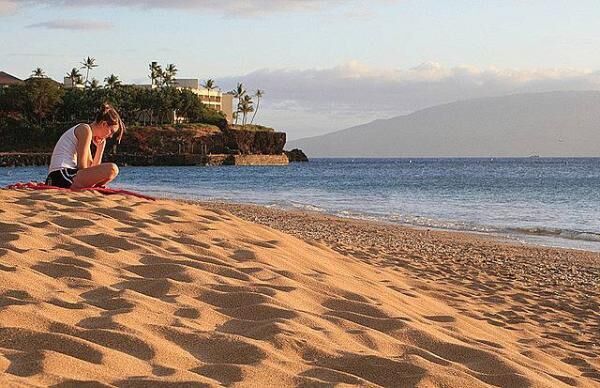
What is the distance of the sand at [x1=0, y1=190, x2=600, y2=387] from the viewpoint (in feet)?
10.8

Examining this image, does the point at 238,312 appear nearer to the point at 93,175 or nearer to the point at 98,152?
the point at 93,175

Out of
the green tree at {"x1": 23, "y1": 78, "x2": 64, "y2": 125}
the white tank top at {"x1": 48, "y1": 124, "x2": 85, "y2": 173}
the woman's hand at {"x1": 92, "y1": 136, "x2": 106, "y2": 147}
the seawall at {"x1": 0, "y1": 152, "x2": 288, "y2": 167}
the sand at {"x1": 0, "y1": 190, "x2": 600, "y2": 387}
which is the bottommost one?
the seawall at {"x1": 0, "y1": 152, "x2": 288, "y2": 167}

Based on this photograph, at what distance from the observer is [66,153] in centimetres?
893

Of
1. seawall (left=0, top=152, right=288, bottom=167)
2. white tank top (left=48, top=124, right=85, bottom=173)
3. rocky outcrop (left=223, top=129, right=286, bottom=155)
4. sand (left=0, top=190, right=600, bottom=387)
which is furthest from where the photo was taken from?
rocky outcrop (left=223, top=129, right=286, bottom=155)

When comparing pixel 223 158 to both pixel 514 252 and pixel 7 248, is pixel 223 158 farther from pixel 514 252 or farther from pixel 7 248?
pixel 7 248

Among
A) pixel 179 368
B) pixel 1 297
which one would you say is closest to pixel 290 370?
pixel 179 368

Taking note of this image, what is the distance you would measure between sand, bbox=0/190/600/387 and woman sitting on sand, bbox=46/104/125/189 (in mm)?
666

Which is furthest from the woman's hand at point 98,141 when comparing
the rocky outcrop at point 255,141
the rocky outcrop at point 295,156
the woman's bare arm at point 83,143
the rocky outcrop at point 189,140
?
the rocky outcrop at point 295,156

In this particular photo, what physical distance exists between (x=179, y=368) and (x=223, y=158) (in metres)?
99.4

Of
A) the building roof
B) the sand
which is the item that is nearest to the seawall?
the building roof

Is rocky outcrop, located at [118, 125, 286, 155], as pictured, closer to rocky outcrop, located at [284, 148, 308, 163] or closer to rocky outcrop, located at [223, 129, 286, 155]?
rocky outcrop, located at [223, 129, 286, 155]

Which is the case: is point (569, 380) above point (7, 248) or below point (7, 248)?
below

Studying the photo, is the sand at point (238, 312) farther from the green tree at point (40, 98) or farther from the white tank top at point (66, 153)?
the green tree at point (40, 98)

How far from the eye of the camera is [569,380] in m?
4.09
